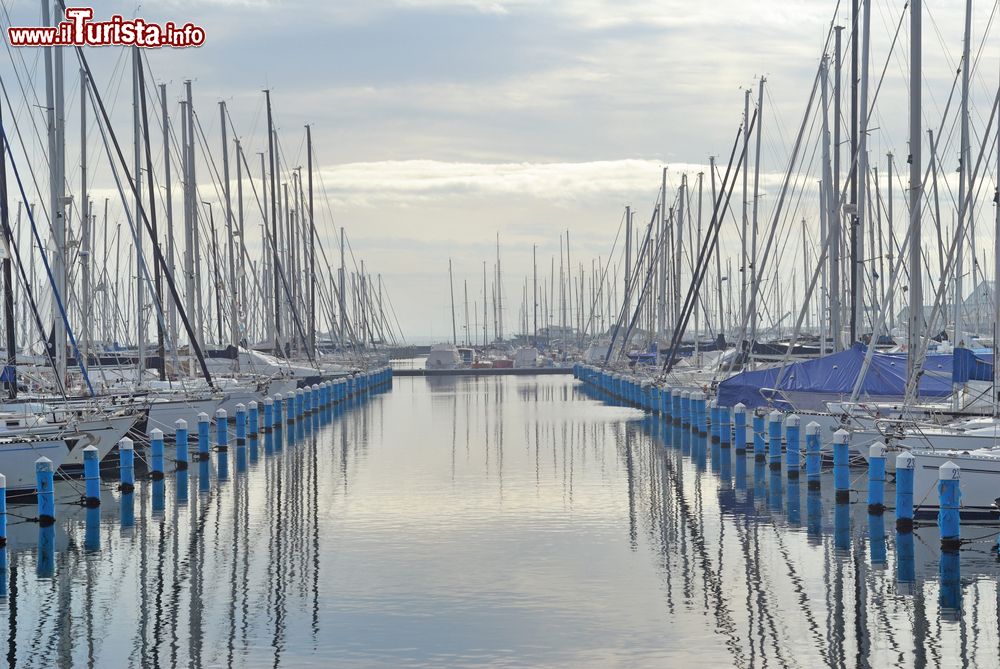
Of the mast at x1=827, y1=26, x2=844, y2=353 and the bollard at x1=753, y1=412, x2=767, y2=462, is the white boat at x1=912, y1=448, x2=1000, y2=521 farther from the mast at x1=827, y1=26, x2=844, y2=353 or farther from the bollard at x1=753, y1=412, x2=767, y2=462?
the mast at x1=827, y1=26, x2=844, y2=353

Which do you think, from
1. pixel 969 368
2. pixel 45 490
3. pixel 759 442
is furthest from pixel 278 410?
pixel 969 368

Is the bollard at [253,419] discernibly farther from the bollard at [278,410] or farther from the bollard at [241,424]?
the bollard at [278,410]

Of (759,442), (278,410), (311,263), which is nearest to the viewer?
(759,442)

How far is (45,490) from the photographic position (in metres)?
24.3

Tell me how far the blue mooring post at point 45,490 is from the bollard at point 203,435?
10.8 m

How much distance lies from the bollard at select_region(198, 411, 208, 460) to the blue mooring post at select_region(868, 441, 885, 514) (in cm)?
1789

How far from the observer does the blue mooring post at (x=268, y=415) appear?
47250mm

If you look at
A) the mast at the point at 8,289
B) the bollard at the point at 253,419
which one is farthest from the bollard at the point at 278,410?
the mast at the point at 8,289

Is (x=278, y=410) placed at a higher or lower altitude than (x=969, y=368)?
lower

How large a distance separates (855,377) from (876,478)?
9.49 m

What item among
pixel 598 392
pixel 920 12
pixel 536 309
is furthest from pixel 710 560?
pixel 536 309

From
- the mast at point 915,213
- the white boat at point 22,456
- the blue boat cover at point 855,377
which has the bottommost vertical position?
the white boat at point 22,456

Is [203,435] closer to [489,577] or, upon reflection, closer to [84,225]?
[84,225]

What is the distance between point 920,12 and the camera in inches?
1233
